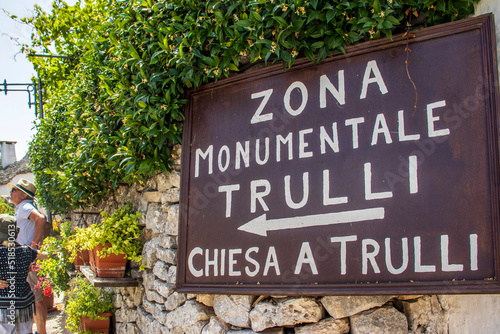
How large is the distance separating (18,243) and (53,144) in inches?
61.2

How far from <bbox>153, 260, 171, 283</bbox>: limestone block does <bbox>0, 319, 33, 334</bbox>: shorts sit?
2.29 meters

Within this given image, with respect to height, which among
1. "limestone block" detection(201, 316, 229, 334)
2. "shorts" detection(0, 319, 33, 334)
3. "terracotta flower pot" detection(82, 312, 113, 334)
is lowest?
"shorts" detection(0, 319, 33, 334)

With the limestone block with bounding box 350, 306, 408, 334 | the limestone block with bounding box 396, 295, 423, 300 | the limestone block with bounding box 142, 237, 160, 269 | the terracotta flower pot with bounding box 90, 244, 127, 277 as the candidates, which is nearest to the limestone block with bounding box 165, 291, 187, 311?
the limestone block with bounding box 142, 237, 160, 269

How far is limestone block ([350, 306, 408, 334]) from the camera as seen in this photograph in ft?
5.91

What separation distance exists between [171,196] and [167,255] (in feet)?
1.33

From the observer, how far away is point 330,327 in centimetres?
189

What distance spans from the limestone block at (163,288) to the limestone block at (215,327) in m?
0.39

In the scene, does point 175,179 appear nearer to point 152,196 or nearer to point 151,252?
point 152,196

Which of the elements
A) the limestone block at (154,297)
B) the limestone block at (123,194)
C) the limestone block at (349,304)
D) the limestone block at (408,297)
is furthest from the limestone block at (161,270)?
the limestone block at (408,297)

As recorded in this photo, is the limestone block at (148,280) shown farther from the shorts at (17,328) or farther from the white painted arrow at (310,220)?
the shorts at (17,328)

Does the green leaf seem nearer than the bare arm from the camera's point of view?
Yes

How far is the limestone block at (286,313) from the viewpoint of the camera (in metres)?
1.94

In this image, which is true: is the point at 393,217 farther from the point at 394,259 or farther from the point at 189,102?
the point at 189,102

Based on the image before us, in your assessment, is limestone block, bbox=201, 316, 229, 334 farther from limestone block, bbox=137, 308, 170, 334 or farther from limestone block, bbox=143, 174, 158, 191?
limestone block, bbox=143, 174, 158, 191
